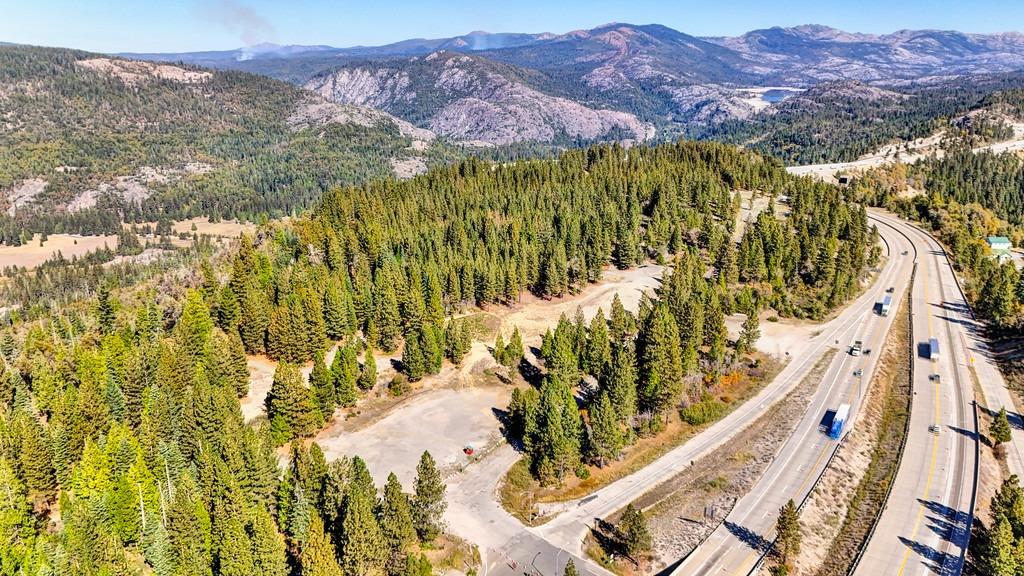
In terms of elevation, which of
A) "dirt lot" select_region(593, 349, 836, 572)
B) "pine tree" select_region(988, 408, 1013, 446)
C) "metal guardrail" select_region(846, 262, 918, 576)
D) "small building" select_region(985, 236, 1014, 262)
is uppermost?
"small building" select_region(985, 236, 1014, 262)

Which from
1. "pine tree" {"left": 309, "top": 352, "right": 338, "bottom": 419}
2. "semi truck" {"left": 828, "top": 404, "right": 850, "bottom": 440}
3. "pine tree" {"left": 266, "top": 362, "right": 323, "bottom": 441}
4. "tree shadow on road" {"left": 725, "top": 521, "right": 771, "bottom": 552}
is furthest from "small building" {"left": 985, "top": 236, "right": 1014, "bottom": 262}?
"pine tree" {"left": 266, "top": 362, "right": 323, "bottom": 441}

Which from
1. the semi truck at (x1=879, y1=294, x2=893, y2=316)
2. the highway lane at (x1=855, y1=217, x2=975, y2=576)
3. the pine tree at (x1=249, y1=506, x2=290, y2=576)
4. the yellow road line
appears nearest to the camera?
the pine tree at (x1=249, y1=506, x2=290, y2=576)

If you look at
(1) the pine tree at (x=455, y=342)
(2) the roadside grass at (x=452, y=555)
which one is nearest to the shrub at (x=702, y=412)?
(1) the pine tree at (x=455, y=342)

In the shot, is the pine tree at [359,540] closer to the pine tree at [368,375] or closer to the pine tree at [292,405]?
the pine tree at [292,405]

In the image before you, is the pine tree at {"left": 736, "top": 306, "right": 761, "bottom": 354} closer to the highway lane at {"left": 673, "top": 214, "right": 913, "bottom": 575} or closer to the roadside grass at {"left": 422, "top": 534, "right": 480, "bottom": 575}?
the highway lane at {"left": 673, "top": 214, "right": 913, "bottom": 575}

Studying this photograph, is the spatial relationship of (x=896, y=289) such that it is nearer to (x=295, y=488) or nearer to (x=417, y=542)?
(x=417, y=542)

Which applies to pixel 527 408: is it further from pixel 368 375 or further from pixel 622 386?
pixel 368 375
